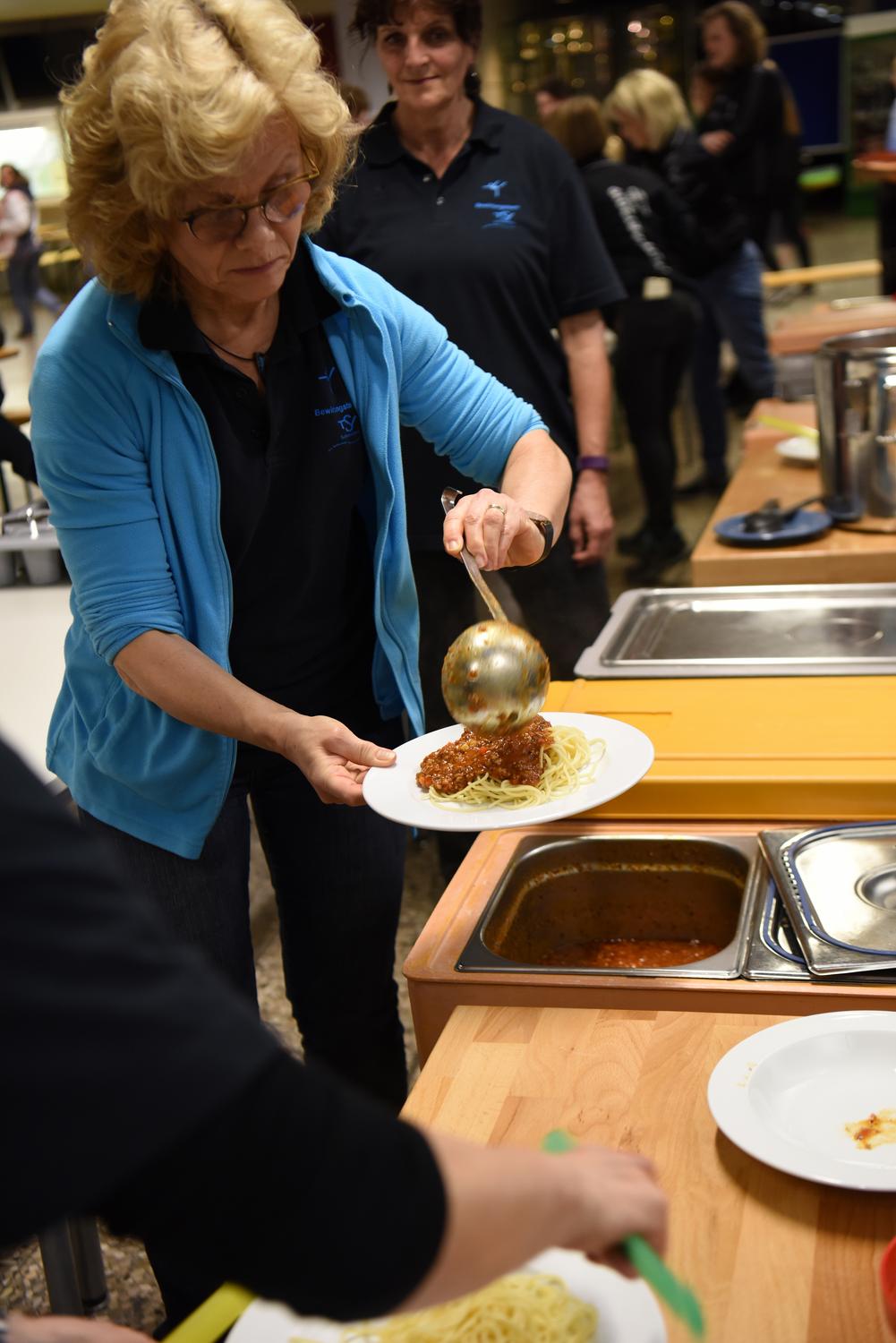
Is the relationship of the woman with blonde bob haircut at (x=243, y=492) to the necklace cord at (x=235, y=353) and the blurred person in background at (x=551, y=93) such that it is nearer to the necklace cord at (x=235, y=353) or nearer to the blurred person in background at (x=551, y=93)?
the necklace cord at (x=235, y=353)

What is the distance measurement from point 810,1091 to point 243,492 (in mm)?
963

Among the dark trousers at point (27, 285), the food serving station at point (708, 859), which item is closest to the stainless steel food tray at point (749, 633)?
the food serving station at point (708, 859)

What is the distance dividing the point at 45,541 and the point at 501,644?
1.94 m

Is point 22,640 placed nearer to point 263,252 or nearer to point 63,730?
point 63,730

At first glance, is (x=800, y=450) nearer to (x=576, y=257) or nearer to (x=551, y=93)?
(x=576, y=257)

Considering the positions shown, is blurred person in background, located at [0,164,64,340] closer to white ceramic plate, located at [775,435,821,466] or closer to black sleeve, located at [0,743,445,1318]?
white ceramic plate, located at [775,435,821,466]

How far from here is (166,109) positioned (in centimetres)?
137

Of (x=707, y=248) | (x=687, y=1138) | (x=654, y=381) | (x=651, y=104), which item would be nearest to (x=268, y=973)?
(x=687, y=1138)

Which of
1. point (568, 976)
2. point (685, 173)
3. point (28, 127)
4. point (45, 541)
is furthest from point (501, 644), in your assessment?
point (28, 127)

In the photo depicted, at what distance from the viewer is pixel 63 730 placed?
70.7 inches

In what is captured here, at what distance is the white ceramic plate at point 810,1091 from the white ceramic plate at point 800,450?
99.8 inches

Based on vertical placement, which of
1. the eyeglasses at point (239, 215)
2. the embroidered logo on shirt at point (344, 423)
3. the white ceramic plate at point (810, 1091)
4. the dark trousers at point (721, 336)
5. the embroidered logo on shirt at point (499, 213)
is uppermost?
the eyeglasses at point (239, 215)

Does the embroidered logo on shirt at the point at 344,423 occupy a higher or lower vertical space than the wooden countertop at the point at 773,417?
higher

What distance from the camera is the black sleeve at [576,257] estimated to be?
2.79 metres
